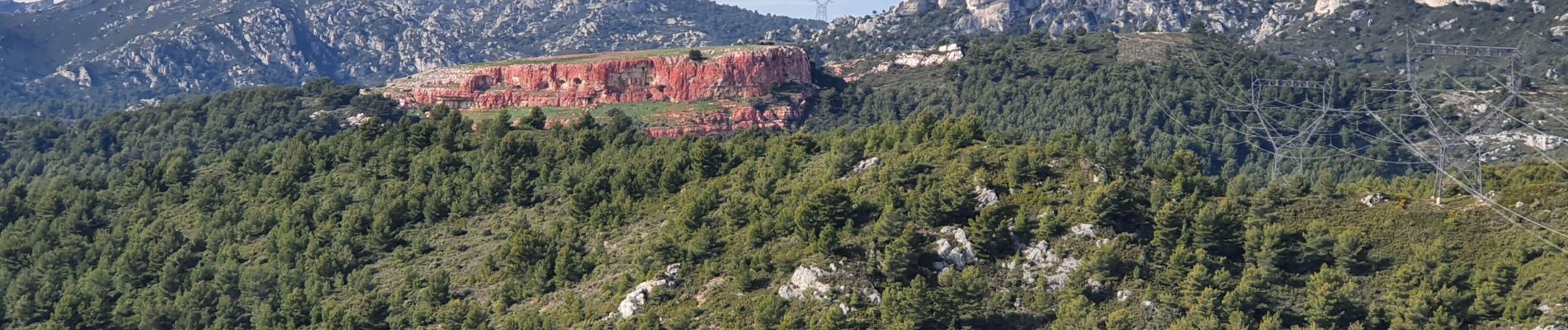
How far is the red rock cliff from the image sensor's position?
14200 cm

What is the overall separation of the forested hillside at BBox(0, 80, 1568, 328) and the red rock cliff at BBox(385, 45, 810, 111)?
45352 mm

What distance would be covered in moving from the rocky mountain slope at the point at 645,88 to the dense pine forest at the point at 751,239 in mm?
37703

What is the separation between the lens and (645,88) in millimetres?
143750

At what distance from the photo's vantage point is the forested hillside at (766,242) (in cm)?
6019

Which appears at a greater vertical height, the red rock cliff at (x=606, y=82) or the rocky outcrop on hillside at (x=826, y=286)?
the rocky outcrop on hillside at (x=826, y=286)

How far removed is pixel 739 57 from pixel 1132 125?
117ft

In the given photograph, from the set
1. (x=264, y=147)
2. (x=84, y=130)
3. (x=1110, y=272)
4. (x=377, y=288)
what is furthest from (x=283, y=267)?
(x=84, y=130)

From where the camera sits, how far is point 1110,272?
203ft

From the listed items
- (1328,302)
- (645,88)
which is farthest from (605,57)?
(1328,302)

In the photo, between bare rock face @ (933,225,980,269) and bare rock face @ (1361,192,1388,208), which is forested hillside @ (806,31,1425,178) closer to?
bare rock face @ (1361,192,1388,208)

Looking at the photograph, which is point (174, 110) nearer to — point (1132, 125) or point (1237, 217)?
point (1132, 125)

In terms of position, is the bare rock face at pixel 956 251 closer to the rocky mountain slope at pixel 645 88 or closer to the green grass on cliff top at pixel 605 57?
the rocky mountain slope at pixel 645 88

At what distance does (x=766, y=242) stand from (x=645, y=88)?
3078 inches

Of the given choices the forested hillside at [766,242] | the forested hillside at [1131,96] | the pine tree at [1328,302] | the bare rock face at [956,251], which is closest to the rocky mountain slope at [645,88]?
the forested hillside at [1131,96]
